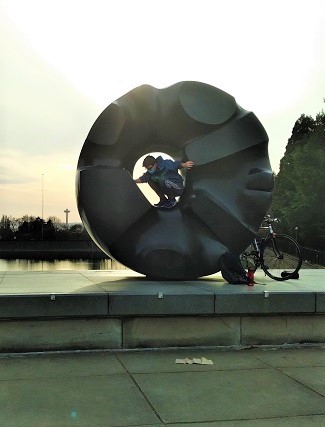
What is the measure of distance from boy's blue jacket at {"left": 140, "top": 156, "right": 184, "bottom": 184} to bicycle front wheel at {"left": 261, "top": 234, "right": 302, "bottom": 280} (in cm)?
186

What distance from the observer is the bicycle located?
9898mm

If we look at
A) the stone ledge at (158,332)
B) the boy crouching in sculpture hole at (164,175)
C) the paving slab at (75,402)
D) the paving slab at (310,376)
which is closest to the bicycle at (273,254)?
the boy crouching in sculpture hole at (164,175)

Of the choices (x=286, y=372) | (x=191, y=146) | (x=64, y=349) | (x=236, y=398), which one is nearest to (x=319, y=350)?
(x=286, y=372)

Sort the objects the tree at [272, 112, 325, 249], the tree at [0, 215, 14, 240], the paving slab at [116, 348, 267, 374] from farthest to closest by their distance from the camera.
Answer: the tree at [0, 215, 14, 240] < the tree at [272, 112, 325, 249] < the paving slab at [116, 348, 267, 374]

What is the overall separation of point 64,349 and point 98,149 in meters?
3.41

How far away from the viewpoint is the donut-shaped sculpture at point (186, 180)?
29.7 ft

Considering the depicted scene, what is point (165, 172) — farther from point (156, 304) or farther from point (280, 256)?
point (156, 304)

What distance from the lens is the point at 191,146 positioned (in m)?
9.53

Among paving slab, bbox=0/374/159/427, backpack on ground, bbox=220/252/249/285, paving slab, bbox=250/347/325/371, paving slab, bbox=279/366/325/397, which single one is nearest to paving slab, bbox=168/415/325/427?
paving slab, bbox=0/374/159/427

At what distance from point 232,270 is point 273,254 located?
5.03ft

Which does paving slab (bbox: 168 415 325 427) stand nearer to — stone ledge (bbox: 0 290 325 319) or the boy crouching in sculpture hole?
stone ledge (bbox: 0 290 325 319)

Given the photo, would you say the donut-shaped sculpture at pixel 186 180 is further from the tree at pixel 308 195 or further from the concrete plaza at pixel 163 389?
the tree at pixel 308 195

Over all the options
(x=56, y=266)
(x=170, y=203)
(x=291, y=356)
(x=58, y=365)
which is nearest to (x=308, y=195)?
(x=56, y=266)

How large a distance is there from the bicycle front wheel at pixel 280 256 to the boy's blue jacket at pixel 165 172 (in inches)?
73.3
